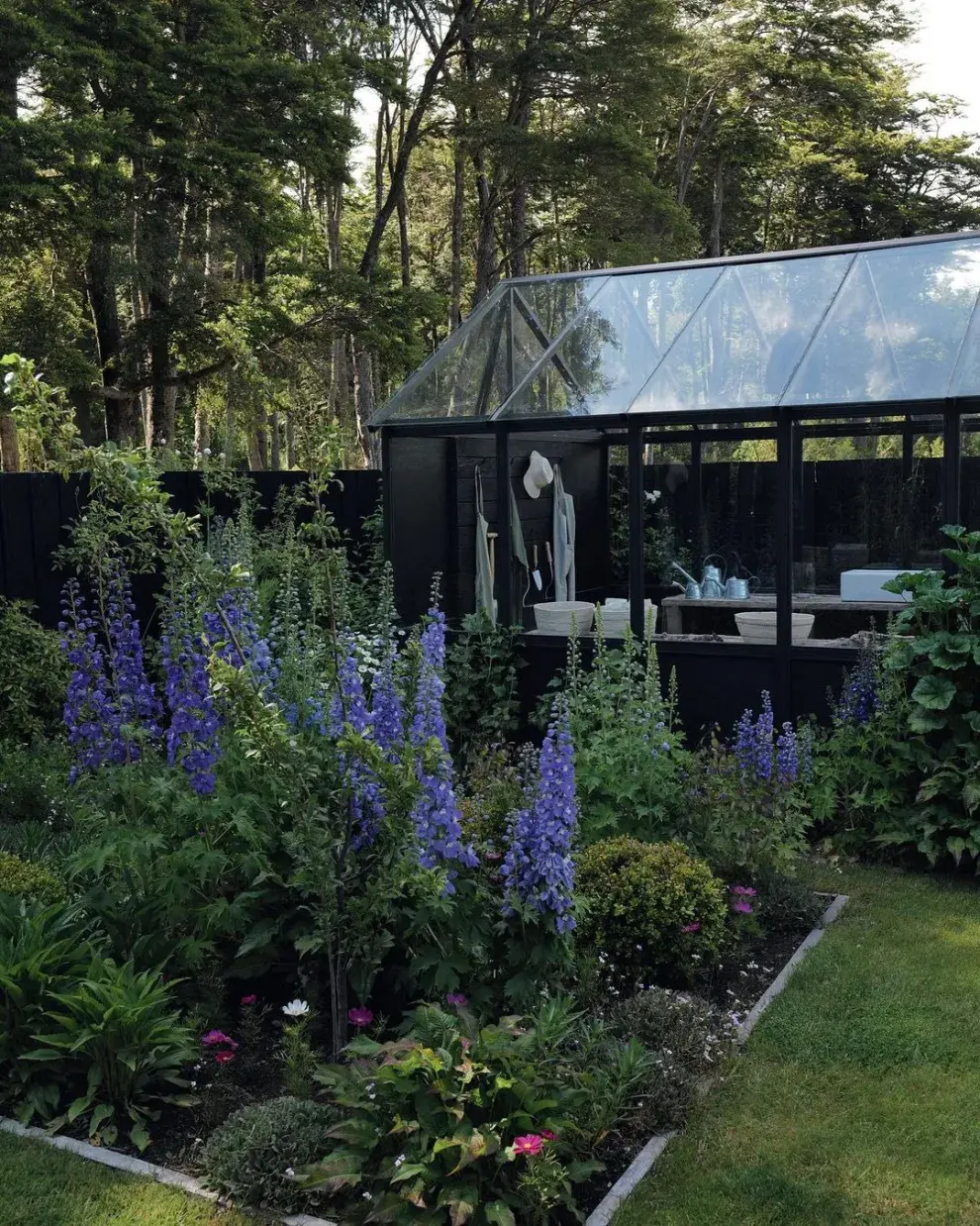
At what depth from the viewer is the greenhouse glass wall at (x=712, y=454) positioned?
6.90 m

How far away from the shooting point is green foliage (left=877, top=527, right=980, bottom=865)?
5.72 m

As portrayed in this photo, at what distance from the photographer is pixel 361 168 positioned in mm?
27156

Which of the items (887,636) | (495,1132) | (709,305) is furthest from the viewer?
(709,305)

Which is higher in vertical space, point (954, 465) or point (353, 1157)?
point (954, 465)

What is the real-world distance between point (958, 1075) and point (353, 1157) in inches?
79.1

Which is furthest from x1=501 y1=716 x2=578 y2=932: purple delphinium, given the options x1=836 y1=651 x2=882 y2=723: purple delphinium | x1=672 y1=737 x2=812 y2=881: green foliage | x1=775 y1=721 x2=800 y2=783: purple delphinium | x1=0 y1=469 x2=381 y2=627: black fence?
x1=0 y1=469 x2=381 y2=627: black fence

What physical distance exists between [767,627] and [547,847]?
400 centimetres

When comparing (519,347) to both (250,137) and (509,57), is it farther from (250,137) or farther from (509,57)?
(509,57)

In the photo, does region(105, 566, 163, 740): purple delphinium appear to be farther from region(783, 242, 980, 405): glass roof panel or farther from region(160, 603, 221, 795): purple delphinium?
region(783, 242, 980, 405): glass roof panel

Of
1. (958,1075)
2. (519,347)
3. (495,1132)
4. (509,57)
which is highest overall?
(509,57)

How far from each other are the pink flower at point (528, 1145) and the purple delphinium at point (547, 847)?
0.77 metres

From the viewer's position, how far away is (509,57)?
18609mm

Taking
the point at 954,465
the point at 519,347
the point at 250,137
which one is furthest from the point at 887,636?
the point at 250,137

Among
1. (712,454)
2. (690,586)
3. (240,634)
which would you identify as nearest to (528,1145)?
(240,634)
